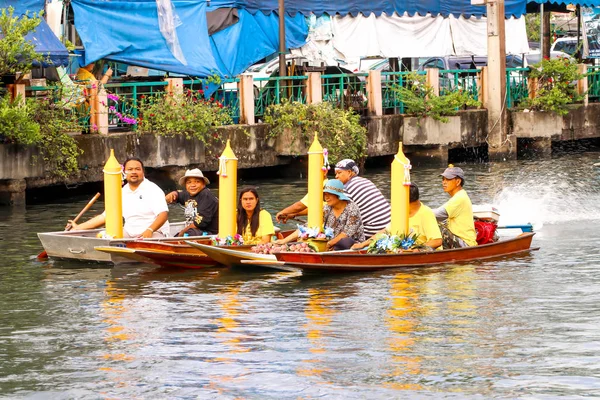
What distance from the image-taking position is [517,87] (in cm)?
3172

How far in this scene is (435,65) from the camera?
35656mm

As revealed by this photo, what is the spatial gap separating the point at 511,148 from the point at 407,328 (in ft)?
61.5

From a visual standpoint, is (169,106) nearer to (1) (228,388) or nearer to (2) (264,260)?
(2) (264,260)

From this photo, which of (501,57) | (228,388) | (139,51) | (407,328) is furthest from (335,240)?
(501,57)

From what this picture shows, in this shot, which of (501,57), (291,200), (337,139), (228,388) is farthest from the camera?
(501,57)

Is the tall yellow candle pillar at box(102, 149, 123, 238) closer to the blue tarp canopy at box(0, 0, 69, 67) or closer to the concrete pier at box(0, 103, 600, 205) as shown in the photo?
the concrete pier at box(0, 103, 600, 205)

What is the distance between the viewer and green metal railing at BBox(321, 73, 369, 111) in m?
27.8

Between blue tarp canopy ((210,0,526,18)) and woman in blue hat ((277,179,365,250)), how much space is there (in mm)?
13109

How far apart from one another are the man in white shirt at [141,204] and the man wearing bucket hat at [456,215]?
351cm

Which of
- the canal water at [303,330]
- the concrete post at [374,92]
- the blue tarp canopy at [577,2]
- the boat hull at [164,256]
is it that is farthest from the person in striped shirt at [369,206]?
the blue tarp canopy at [577,2]

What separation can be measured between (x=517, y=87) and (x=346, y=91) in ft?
18.8

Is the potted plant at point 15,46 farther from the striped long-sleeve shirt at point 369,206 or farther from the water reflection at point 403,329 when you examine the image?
the water reflection at point 403,329

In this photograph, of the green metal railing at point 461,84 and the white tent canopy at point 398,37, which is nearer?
the white tent canopy at point 398,37

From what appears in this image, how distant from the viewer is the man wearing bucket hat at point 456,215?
15758 millimetres
